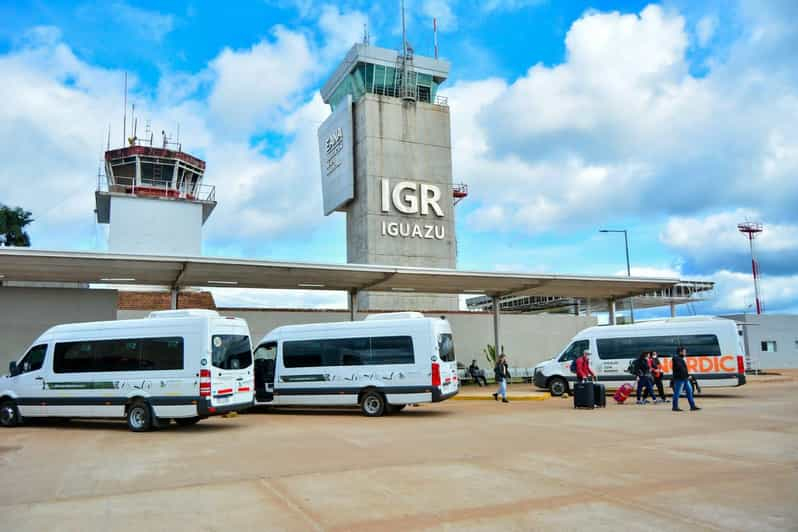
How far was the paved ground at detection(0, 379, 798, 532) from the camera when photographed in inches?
231

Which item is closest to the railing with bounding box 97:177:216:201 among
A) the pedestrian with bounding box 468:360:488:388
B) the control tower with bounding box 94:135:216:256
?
the control tower with bounding box 94:135:216:256

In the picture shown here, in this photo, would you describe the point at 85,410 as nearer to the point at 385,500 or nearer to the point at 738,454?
the point at 385,500

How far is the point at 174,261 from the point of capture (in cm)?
1900

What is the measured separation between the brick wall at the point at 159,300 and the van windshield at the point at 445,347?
13036 millimetres

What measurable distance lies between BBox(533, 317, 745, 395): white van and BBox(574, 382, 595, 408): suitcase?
424 centimetres

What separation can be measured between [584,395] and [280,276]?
11278mm

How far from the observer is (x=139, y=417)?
13.1 metres

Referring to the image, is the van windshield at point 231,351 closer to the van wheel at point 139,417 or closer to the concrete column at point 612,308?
the van wheel at point 139,417

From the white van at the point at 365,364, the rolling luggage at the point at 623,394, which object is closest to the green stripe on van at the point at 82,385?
the white van at the point at 365,364

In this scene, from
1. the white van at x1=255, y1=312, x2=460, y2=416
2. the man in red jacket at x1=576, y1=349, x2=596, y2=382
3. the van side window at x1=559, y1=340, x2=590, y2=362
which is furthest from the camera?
the van side window at x1=559, y1=340, x2=590, y2=362

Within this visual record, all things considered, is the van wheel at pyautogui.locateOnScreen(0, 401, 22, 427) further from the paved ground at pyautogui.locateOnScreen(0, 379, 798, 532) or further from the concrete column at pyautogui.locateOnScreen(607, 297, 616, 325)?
the concrete column at pyautogui.locateOnScreen(607, 297, 616, 325)

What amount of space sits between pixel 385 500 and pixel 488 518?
1217mm

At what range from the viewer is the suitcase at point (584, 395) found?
638 inches

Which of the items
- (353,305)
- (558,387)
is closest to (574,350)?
(558,387)
